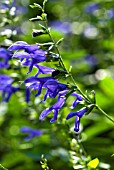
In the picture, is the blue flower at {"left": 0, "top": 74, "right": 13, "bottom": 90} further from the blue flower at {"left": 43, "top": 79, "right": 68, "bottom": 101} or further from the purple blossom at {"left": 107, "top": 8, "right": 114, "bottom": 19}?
the purple blossom at {"left": 107, "top": 8, "right": 114, "bottom": 19}

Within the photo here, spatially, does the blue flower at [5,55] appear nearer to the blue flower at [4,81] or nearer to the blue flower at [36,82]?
the blue flower at [4,81]

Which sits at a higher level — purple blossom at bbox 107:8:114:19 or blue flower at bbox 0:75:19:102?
blue flower at bbox 0:75:19:102

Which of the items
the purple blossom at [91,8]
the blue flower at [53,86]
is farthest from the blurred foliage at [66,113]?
the blue flower at [53,86]

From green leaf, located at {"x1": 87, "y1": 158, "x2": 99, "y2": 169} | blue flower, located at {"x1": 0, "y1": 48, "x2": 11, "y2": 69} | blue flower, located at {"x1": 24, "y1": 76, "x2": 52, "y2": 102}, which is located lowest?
green leaf, located at {"x1": 87, "y1": 158, "x2": 99, "y2": 169}

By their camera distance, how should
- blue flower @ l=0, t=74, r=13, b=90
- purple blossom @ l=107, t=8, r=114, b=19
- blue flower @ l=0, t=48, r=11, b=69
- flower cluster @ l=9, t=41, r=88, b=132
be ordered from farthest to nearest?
purple blossom @ l=107, t=8, r=114, b=19
blue flower @ l=0, t=74, r=13, b=90
blue flower @ l=0, t=48, r=11, b=69
flower cluster @ l=9, t=41, r=88, b=132

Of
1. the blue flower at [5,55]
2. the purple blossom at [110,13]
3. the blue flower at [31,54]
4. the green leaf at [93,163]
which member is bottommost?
the purple blossom at [110,13]

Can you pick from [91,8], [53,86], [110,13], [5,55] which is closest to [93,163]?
[53,86]

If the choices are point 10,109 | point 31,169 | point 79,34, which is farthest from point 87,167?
point 79,34

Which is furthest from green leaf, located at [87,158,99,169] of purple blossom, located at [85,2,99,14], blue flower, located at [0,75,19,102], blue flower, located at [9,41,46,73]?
purple blossom, located at [85,2,99,14]

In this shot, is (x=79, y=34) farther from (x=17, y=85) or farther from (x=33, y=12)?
(x=17, y=85)

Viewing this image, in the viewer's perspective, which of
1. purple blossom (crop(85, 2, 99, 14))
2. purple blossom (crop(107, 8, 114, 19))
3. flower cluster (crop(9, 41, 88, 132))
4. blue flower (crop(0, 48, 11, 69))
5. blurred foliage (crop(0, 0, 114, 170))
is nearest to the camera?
flower cluster (crop(9, 41, 88, 132))
